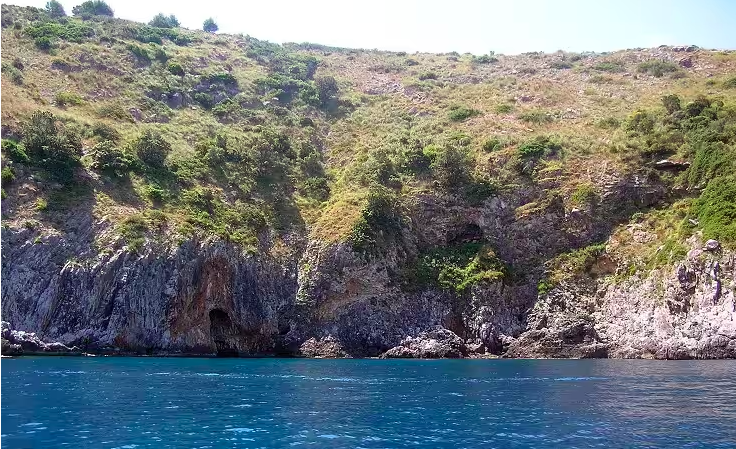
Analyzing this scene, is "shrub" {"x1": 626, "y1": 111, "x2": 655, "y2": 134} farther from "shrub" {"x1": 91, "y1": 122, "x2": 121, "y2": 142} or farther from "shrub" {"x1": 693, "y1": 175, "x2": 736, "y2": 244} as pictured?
"shrub" {"x1": 91, "y1": 122, "x2": 121, "y2": 142}

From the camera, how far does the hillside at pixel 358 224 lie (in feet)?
178

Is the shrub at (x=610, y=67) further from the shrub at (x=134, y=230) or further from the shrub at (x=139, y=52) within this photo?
the shrub at (x=134, y=230)

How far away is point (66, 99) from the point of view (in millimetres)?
75500

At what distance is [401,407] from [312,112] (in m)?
77.6

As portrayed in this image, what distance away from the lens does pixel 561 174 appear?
70.1 meters

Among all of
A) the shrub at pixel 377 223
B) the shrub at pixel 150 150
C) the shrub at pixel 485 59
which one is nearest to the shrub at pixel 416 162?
the shrub at pixel 377 223

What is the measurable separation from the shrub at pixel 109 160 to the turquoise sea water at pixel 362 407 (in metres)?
26.6

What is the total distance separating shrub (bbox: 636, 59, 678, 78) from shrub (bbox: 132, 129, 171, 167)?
3223 inches

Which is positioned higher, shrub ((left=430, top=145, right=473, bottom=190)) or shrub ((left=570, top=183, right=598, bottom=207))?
shrub ((left=430, top=145, right=473, bottom=190))

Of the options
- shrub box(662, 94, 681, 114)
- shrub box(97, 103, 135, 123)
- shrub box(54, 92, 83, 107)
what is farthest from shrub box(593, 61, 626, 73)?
shrub box(54, 92, 83, 107)

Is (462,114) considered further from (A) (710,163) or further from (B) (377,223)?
(A) (710,163)

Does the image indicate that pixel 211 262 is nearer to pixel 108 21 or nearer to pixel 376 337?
pixel 376 337

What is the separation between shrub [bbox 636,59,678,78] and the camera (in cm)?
10381

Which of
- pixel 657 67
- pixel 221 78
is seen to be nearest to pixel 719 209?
pixel 657 67
